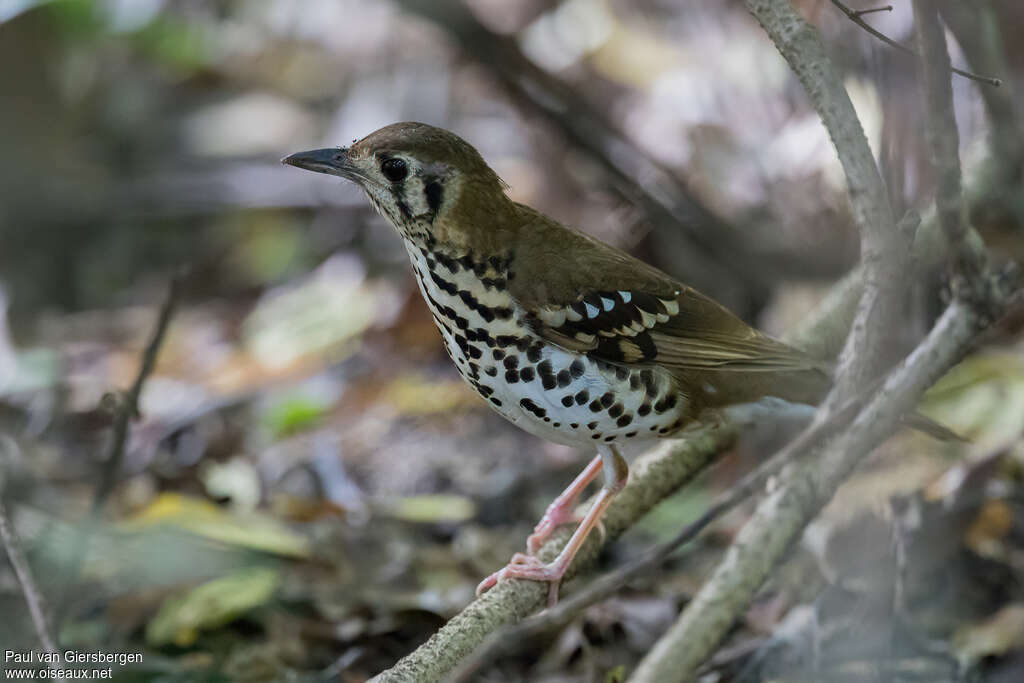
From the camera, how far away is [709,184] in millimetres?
7453

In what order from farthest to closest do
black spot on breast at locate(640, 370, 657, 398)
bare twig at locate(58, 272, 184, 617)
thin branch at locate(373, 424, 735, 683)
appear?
bare twig at locate(58, 272, 184, 617) < black spot on breast at locate(640, 370, 657, 398) < thin branch at locate(373, 424, 735, 683)

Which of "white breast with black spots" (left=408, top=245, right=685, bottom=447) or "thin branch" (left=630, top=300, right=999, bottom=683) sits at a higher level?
"white breast with black spots" (left=408, top=245, right=685, bottom=447)

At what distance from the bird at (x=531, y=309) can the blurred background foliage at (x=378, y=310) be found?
2.83ft

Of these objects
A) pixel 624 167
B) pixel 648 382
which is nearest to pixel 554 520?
pixel 648 382

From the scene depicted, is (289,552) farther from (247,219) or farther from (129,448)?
(247,219)

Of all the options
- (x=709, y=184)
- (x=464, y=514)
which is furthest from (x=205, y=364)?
(x=709, y=184)

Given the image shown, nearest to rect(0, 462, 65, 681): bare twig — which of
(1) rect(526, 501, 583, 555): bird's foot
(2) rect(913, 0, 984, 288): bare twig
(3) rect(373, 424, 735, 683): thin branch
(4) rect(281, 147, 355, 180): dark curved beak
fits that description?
(3) rect(373, 424, 735, 683): thin branch

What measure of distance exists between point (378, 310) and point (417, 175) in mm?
4063

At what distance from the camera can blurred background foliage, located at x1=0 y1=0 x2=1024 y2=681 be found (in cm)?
447

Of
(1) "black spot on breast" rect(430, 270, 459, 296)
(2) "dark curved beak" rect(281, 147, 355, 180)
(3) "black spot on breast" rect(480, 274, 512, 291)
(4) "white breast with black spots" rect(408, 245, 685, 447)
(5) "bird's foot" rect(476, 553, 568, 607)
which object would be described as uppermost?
(2) "dark curved beak" rect(281, 147, 355, 180)

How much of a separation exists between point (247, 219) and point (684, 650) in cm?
712

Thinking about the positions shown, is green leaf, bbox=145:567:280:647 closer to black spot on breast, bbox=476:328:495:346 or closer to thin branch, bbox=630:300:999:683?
black spot on breast, bbox=476:328:495:346

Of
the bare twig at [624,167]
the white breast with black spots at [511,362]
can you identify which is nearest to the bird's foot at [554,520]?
the white breast with black spots at [511,362]

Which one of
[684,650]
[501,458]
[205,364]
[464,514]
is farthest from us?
[205,364]
